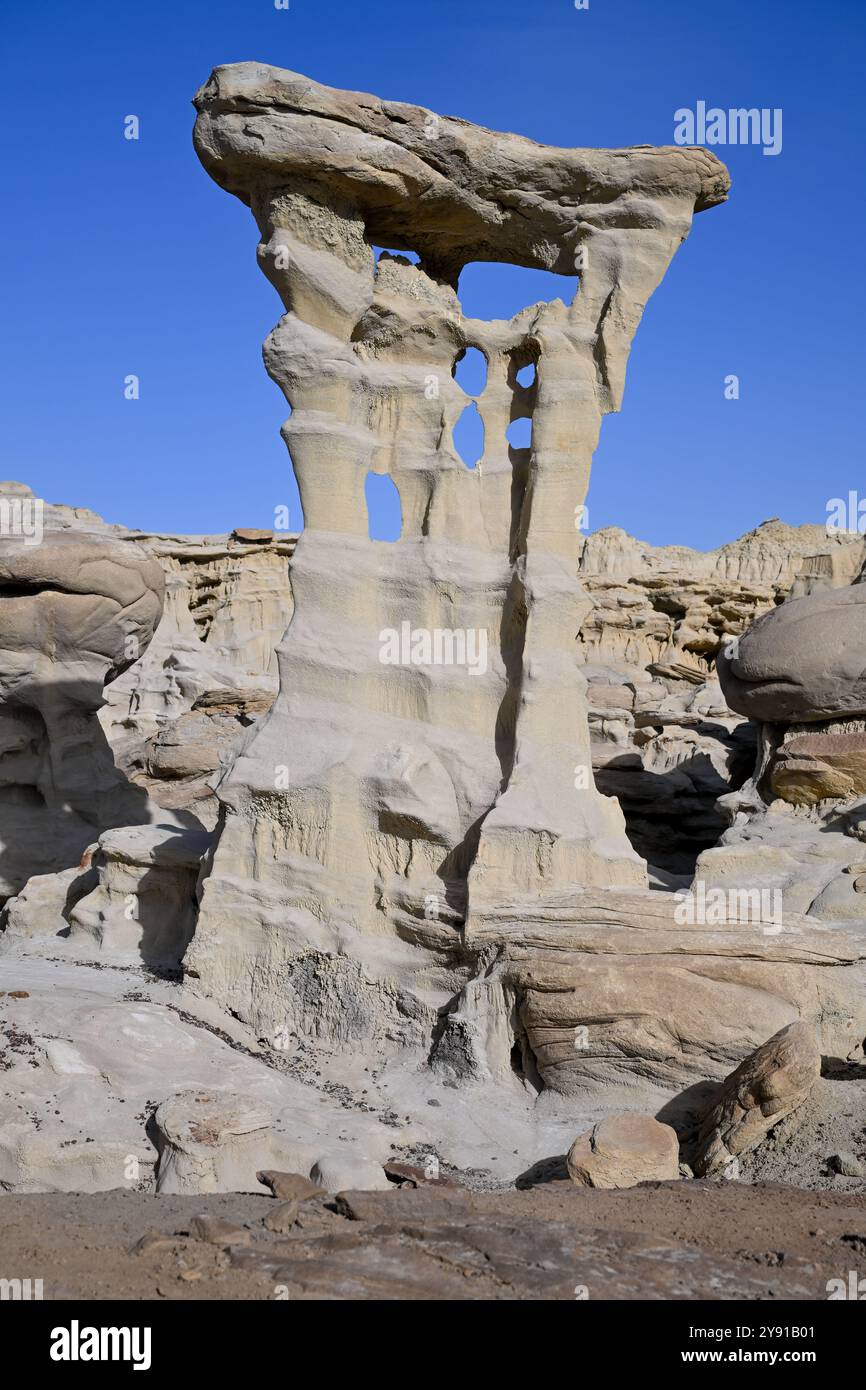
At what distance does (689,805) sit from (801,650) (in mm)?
4266

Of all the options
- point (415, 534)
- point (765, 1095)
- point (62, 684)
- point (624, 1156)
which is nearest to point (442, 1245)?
point (624, 1156)

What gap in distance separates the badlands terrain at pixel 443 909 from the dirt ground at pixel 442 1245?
0.8 inches

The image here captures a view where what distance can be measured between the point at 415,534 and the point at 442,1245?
5504 millimetres

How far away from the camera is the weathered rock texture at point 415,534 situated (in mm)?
7902

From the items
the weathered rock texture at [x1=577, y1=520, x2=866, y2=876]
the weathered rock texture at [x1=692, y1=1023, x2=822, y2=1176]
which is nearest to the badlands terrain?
the weathered rock texture at [x1=692, y1=1023, x2=822, y2=1176]

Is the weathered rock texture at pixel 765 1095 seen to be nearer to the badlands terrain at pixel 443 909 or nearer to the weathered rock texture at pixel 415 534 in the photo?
the badlands terrain at pixel 443 909

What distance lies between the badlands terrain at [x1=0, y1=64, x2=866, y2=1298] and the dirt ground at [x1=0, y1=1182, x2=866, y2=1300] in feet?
0.07

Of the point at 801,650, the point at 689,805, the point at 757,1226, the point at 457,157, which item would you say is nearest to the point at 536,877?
the point at 757,1226

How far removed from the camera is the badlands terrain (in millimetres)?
4863

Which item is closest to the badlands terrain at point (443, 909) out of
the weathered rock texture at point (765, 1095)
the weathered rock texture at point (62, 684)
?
the weathered rock texture at point (765, 1095)

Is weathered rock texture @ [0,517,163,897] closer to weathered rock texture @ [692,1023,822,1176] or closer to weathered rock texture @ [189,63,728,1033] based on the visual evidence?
weathered rock texture @ [189,63,728,1033]
